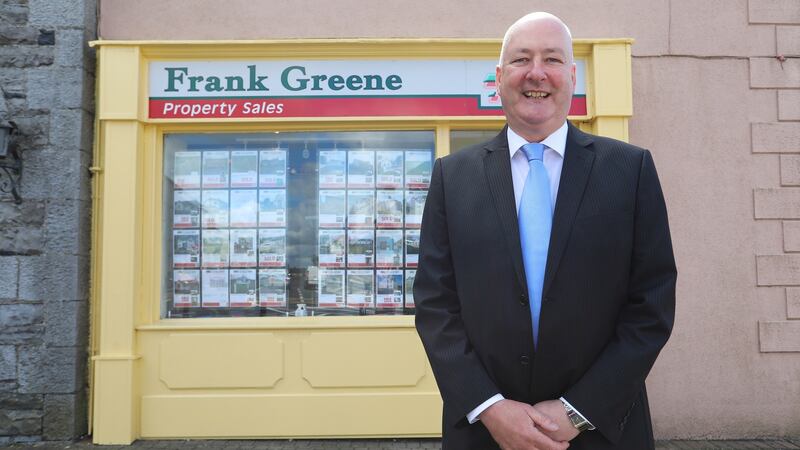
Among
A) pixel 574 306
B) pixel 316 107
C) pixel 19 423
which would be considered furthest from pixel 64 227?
pixel 574 306

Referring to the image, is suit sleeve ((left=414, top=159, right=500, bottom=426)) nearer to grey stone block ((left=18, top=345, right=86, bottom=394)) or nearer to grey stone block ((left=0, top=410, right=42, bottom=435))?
grey stone block ((left=18, top=345, right=86, bottom=394))

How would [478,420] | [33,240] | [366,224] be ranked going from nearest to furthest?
[478,420] → [33,240] → [366,224]

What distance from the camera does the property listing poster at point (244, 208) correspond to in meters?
5.08

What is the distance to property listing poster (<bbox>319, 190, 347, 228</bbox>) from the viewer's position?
5070mm

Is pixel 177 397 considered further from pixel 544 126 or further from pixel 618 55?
pixel 618 55

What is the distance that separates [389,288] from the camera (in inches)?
198

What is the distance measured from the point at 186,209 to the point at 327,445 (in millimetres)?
2357

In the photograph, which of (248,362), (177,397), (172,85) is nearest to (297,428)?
(248,362)

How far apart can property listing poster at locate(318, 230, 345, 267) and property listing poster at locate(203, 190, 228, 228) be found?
0.88 meters

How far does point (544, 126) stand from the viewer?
71.0 inches

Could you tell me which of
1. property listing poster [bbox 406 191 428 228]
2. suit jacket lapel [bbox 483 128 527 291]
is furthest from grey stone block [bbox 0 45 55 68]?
suit jacket lapel [bbox 483 128 527 291]

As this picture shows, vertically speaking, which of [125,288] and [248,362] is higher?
[125,288]

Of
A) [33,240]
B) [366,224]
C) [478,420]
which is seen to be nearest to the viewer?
[478,420]

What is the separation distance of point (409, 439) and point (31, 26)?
15.2 ft
